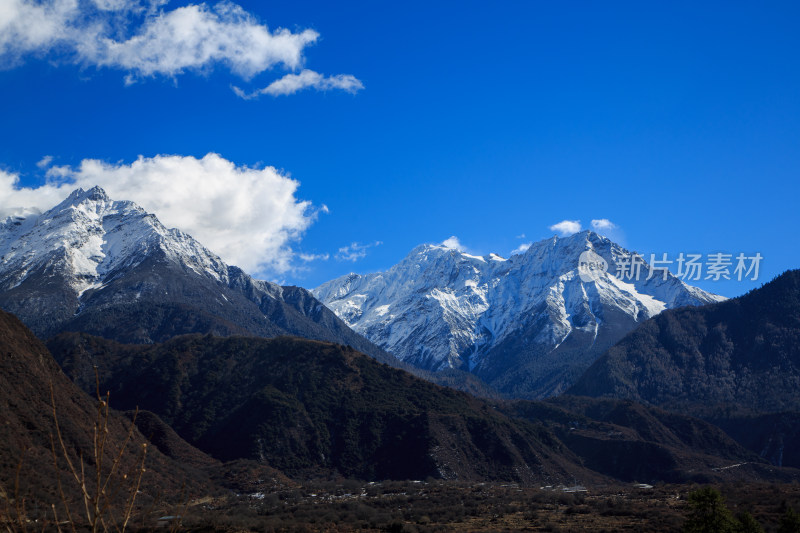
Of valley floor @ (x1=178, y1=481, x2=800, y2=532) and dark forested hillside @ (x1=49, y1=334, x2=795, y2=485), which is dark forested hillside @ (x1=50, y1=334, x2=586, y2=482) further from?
valley floor @ (x1=178, y1=481, x2=800, y2=532)

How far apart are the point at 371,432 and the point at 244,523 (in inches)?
2969

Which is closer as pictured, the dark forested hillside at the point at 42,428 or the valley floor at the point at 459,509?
the valley floor at the point at 459,509

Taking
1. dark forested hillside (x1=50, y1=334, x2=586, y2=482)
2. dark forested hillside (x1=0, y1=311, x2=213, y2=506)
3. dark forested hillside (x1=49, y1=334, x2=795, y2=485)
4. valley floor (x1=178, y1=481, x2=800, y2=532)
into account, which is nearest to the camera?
valley floor (x1=178, y1=481, x2=800, y2=532)

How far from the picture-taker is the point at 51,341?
175625 mm

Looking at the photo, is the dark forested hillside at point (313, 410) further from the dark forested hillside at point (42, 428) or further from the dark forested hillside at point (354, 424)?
the dark forested hillside at point (42, 428)

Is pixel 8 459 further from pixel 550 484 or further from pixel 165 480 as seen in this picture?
pixel 550 484

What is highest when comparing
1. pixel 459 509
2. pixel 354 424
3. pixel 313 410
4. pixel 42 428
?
pixel 313 410

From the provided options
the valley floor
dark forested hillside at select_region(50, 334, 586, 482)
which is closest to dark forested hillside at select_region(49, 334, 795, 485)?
dark forested hillside at select_region(50, 334, 586, 482)

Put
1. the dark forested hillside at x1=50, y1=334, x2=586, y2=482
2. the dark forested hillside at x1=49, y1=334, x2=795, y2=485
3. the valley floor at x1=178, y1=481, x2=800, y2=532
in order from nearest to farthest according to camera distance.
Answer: the valley floor at x1=178, y1=481, x2=800, y2=532, the dark forested hillside at x1=50, y1=334, x2=586, y2=482, the dark forested hillside at x1=49, y1=334, x2=795, y2=485

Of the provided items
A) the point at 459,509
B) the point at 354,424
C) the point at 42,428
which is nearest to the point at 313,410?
the point at 354,424

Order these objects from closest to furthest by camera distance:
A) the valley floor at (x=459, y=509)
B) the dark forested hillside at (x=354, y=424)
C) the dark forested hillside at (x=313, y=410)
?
the valley floor at (x=459, y=509), the dark forested hillside at (x=313, y=410), the dark forested hillside at (x=354, y=424)

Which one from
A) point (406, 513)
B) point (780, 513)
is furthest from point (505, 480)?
point (780, 513)

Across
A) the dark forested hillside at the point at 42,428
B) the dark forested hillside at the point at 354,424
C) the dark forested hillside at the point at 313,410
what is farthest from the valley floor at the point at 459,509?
the dark forested hillside at the point at 354,424

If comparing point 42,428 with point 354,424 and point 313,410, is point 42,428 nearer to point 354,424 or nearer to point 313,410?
point 313,410
